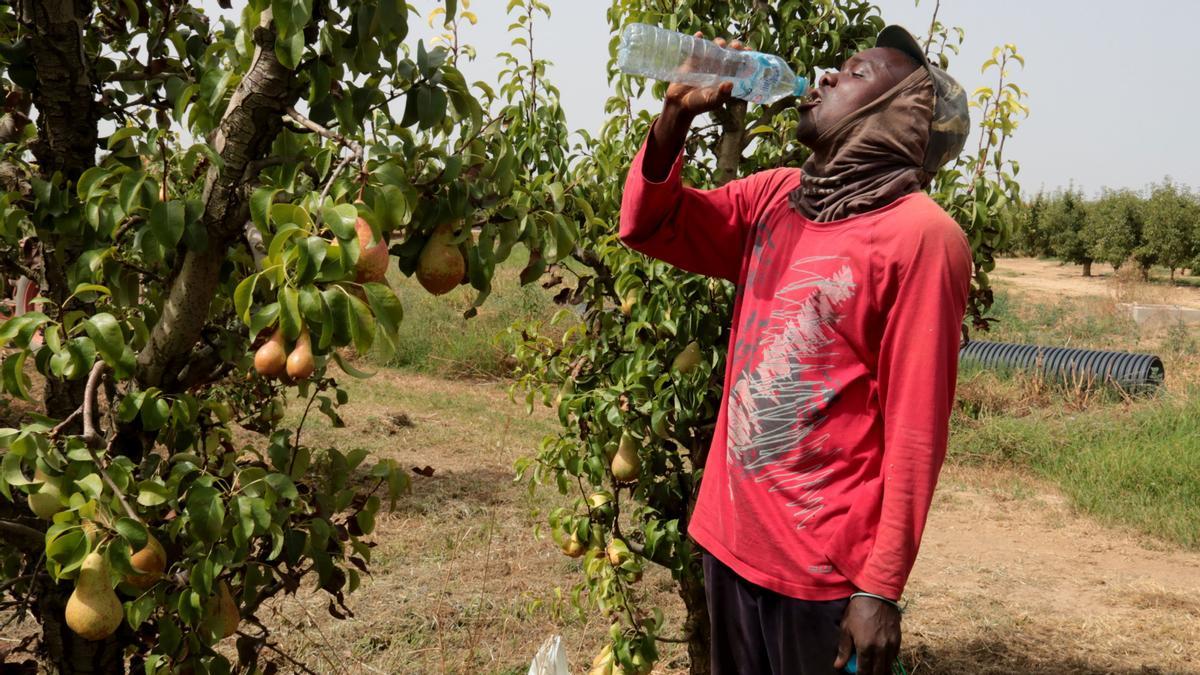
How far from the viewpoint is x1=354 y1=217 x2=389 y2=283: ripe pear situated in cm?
115

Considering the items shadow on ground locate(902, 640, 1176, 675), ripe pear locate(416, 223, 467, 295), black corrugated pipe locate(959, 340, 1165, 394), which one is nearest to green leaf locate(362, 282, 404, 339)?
Answer: ripe pear locate(416, 223, 467, 295)

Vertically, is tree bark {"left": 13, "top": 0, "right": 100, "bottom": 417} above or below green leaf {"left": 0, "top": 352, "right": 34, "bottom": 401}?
above

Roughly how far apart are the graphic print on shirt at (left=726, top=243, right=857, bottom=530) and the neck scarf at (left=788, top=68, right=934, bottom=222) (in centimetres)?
12

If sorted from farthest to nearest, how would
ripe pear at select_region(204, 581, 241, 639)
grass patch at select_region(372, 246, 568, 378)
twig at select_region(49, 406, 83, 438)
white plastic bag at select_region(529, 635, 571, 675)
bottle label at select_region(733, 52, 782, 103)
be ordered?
grass patch at select_region(372, 246, 568, 378), bottle label at select_region(733, 52, 782, 103), white plastic bag at select_region(529, 635, 571, 675), ripe pear at select_region(204, 581, 241, 639), twig at select_region(49, 406, 83, 438)

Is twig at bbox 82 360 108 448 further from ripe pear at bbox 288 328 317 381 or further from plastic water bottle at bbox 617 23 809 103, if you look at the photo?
plastic water bottle at bbox 617 23 809 103

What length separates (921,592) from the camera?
4.56 metres

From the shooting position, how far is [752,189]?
6.50 ft

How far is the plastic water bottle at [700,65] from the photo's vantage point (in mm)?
2216

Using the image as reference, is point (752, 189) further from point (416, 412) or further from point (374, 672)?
point (416, 412)

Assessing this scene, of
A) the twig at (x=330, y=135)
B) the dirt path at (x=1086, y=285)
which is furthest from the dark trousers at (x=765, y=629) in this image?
the dirt path at (x=1086, y=285)

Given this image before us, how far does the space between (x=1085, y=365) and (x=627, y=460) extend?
22.9ft

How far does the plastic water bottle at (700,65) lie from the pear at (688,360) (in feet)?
2.20

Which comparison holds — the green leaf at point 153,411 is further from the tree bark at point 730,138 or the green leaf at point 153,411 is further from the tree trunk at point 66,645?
the tree bark at point 730,138

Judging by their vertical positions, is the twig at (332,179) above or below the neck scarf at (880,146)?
below
